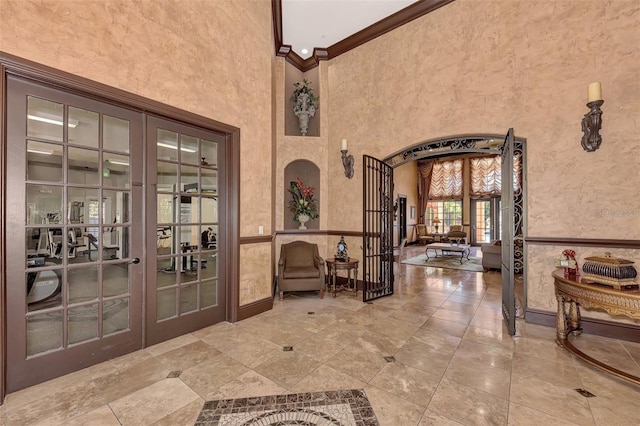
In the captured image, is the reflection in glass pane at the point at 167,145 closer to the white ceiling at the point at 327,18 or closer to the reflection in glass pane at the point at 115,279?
the reflection in glass pane at the point at 115,279

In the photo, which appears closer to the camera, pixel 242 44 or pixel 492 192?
pixel 242 44

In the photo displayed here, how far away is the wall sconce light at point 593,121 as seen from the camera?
10.2 feet

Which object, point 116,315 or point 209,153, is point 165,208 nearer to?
point 209,153

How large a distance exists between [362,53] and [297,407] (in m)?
5.87

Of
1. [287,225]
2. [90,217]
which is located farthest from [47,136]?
[287,225]

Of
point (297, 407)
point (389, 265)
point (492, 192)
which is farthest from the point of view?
point (492, 192)

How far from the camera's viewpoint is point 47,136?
2.38 m

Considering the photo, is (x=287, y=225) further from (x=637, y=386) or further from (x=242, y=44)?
(x=637, y=386)

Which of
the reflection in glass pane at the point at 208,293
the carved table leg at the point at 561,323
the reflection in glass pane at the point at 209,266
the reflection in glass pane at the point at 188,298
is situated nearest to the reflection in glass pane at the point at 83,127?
the reflection in glass pane at the point at 209,266

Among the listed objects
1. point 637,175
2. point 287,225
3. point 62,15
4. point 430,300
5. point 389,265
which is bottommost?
point 430,300

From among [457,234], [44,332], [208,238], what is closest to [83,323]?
[44,332]

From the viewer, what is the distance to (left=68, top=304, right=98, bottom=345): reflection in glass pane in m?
2.55

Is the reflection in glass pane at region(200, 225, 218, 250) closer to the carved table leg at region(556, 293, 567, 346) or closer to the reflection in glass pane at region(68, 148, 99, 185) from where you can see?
the reflection in glass pane at region(68, 148, 99, 185)

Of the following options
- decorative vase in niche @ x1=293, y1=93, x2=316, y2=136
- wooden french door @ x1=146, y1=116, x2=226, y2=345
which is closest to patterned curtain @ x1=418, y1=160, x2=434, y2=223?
decorative vase in niche @ x1=293, y1=93, x2=316, y2=136
